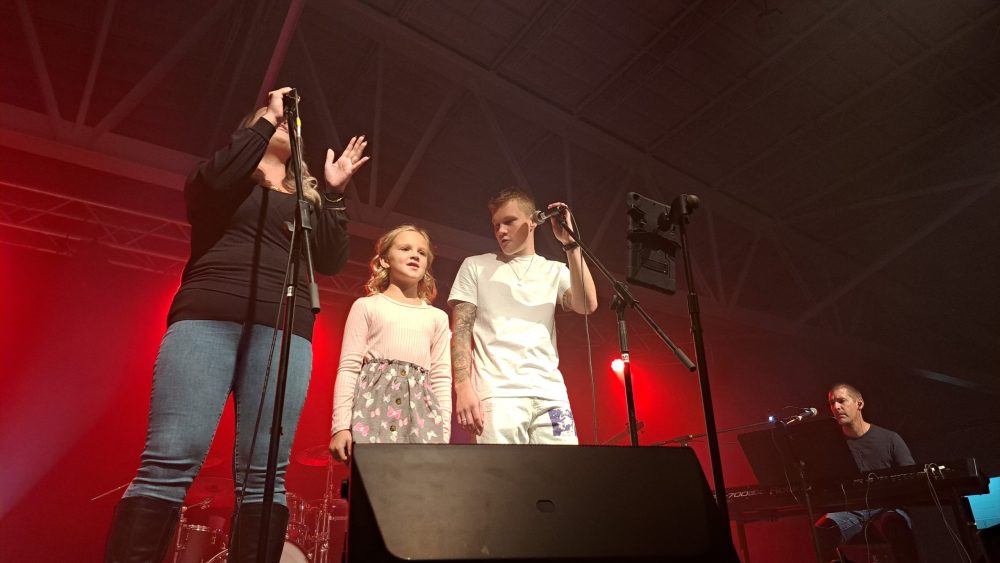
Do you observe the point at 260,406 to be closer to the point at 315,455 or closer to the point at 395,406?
the point at 395,406

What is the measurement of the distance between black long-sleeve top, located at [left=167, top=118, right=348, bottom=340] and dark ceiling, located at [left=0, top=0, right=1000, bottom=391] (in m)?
3.39

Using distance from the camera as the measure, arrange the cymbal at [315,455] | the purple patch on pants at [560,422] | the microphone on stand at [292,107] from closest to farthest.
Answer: the microphone on stand at [292,107] < the purple patch on pants at [560,422] < the cymbal at [315,455]

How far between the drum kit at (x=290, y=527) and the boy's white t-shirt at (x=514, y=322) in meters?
3.46

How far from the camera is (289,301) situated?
174cm

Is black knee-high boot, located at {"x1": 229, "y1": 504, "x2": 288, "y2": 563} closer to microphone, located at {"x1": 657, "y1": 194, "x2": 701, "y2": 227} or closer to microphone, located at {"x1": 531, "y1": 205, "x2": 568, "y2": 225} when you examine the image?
microphone, located at {"x1": 531, "y1": 205, "x2": 568, "y2": 225}

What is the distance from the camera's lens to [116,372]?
757 cm

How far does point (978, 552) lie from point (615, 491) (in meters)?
3.51

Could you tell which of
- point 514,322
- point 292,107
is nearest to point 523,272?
point 514,322

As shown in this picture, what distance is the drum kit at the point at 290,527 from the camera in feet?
18.4

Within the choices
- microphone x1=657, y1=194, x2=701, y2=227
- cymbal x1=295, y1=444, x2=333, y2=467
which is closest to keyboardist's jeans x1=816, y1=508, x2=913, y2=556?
microphone x1=657, y1=194, x2=701, y2=227

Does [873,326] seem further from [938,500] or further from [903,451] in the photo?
[938,500]

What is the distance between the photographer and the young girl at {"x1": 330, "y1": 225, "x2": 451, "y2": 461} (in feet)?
8.16

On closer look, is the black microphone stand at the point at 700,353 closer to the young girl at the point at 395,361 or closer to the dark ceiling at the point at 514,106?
the young girl at the point at 395,361

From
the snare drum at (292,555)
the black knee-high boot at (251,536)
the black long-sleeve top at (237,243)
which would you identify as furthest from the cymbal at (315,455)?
the black knee-high boot at (251,536)
